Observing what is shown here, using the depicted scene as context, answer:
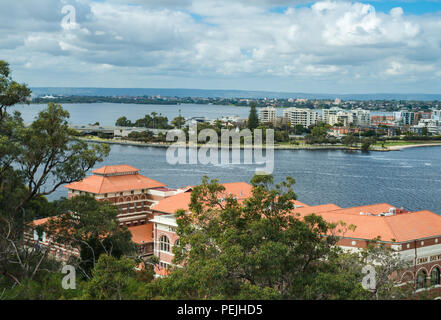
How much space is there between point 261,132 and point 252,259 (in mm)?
91485

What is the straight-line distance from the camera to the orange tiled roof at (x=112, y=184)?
30578mm

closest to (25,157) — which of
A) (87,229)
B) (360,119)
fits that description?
(87,229)

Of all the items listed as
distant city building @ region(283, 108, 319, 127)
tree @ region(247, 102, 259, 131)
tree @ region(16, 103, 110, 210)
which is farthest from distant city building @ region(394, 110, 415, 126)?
tree @ region(16, 103, 110, 210)

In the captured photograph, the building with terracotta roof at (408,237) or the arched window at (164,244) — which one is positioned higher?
the building with terracotta roof at (408,237)

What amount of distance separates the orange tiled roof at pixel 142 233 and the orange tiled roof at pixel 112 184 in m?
2.83

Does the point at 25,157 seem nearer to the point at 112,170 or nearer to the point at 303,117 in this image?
the point at 112,170

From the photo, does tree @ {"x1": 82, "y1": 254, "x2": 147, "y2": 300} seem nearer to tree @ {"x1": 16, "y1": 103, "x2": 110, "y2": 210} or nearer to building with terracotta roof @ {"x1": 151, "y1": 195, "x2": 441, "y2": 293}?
tree @ {"x1": 16, "y1": 103, "x2": 110, "y2": 210}

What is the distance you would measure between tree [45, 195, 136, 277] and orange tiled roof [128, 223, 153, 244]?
294 inches

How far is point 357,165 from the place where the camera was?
7238 cm

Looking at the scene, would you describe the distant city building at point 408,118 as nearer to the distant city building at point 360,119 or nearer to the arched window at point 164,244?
the distant city building at point 360,119

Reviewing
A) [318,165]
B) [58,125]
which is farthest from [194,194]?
[318,165]

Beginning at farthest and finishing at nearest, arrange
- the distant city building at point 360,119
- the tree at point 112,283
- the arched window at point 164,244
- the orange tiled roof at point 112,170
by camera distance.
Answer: the distant city building at point 360,119 → the orange tiled roof at point 112,170 → the arched window at point 164,244 → the tree at point 112,283

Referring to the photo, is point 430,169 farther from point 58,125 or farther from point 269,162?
point 58,125

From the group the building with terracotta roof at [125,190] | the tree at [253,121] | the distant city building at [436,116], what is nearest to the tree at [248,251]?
the building with terracotta roof at [125,190]
